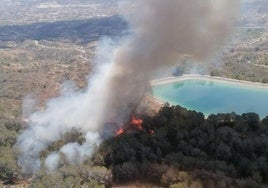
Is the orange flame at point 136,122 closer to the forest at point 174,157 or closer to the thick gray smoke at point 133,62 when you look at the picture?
the forest at point 174,157

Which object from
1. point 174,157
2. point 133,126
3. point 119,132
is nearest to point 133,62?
point 133,126

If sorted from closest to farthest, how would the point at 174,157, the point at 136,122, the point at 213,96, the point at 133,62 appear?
the point at 174,157
the point at 133,62
the point at 136,122
the point at 213,96

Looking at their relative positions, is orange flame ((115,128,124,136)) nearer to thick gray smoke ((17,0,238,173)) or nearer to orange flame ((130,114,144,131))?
thick gray smoke ((17,0,238,173))

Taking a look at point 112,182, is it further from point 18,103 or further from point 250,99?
point 250,99

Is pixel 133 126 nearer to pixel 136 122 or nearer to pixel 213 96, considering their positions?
pixel 136 122

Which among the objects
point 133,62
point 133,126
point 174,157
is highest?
point 133,62

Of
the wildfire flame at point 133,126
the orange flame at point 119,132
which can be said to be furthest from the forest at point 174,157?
the orange flame at point 119,132

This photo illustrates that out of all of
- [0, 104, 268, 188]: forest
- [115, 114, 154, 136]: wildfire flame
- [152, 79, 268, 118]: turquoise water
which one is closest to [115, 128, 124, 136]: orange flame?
[115, 114, 154, 136]: wildfire flame
